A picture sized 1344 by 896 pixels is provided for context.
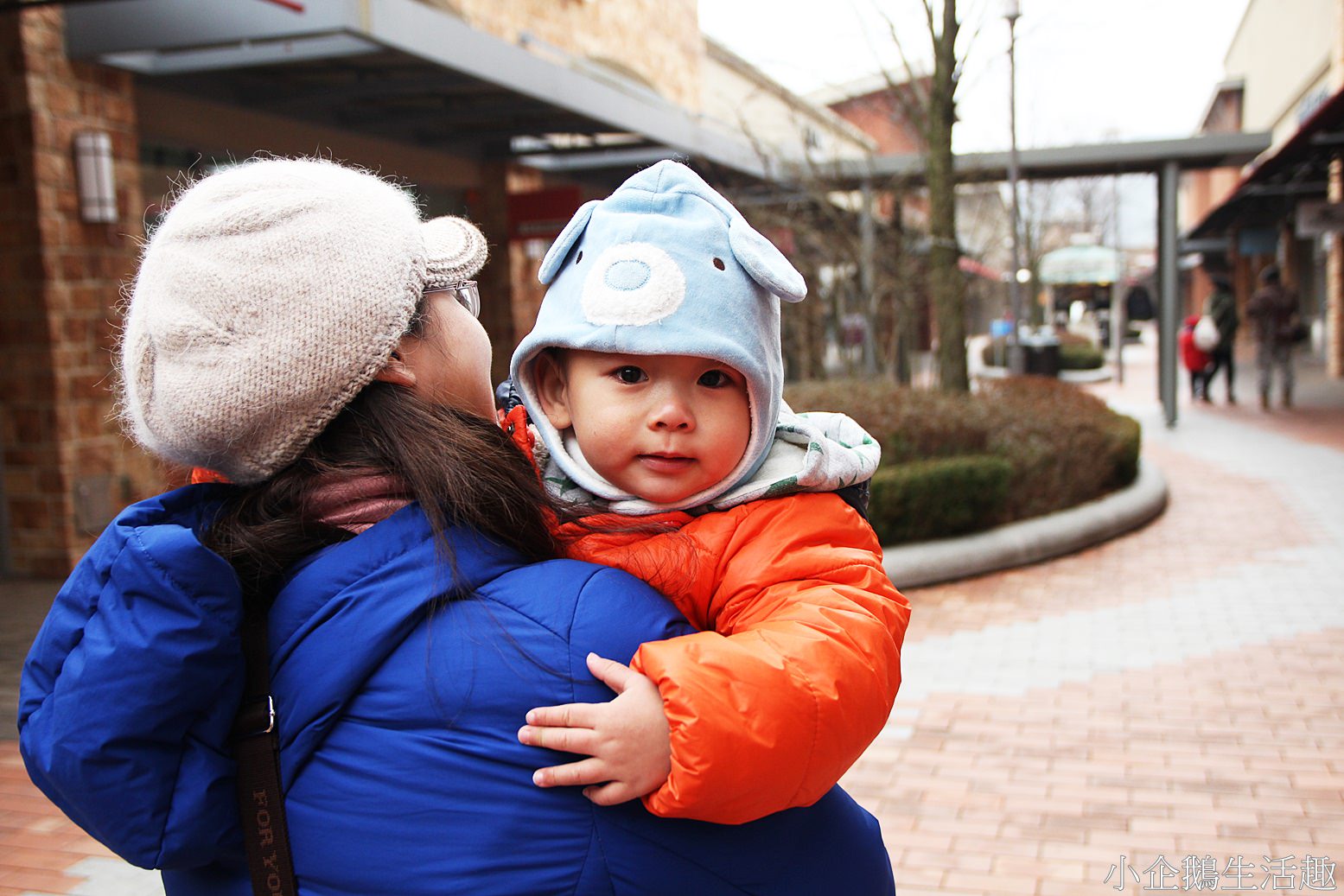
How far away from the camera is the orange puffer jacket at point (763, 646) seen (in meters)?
1.26

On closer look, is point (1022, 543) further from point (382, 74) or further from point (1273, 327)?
point (1273, 327)

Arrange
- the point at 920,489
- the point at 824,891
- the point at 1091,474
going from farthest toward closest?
the point at 1091,474 < the point at 920,489 < the point at 824,891

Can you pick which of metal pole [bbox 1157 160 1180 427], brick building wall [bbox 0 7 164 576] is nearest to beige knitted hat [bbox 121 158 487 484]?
brick building wall [bbox 0 7 164 576]

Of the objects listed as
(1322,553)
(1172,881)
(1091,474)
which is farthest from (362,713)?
(1091,474)

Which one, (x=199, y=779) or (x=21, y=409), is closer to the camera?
(x=199, y=779)

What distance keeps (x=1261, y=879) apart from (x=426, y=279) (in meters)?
3.40

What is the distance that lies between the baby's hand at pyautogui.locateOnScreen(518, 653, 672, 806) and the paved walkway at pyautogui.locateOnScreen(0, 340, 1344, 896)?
2720 mm

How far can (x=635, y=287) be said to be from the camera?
161 centimetres

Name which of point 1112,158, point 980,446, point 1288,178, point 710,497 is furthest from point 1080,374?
point 710,497

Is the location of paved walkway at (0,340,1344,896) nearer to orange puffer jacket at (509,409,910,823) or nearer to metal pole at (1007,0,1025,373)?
orange puffer jacket at (509,409,910,823)

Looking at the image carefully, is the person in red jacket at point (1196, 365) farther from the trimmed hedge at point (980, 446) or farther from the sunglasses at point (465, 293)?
the sunglasses at point (465, 293)

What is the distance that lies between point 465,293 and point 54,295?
6.97m

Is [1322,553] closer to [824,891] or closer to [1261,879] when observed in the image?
[1261,879]

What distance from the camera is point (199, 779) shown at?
49.3 inches
